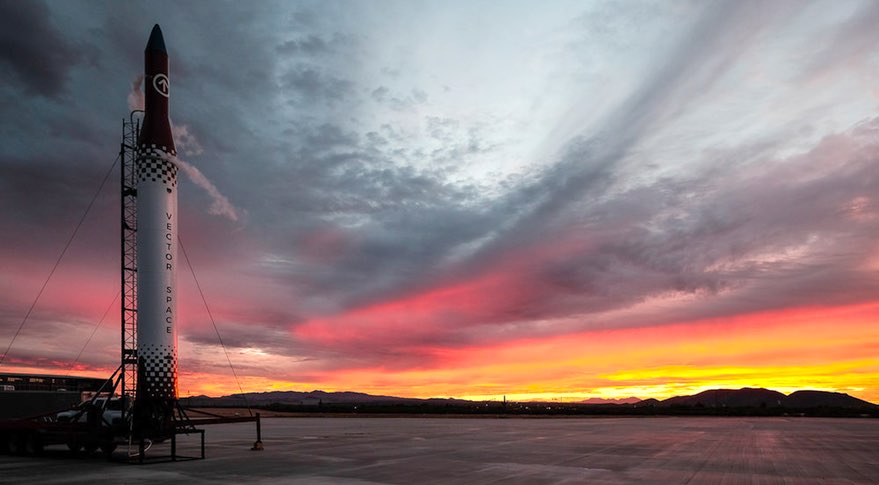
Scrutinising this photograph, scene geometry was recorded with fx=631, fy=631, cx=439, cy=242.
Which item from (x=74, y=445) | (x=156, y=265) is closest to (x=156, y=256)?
(x=156, y=265)

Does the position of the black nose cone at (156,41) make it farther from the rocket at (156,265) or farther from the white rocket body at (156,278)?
Result: the white rocket body at (156,278)

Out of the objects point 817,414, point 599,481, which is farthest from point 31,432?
point 817,414

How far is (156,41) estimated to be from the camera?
39062 millimetres

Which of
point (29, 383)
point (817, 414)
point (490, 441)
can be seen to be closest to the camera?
point (490, 441)

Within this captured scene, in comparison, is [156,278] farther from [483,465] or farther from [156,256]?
[483,465]

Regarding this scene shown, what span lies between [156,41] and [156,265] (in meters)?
14.2

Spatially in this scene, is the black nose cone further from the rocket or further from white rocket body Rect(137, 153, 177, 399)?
white rocket body Rect(137, 153, 177, 399)

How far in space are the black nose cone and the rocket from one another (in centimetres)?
130

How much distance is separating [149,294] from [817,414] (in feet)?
417

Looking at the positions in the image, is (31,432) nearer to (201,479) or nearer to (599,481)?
(201,479)

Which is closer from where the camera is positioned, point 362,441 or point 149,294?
point 149,294

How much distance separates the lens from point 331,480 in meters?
21.9

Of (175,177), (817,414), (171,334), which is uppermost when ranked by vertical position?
(175,177)

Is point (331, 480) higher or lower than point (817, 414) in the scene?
higher
